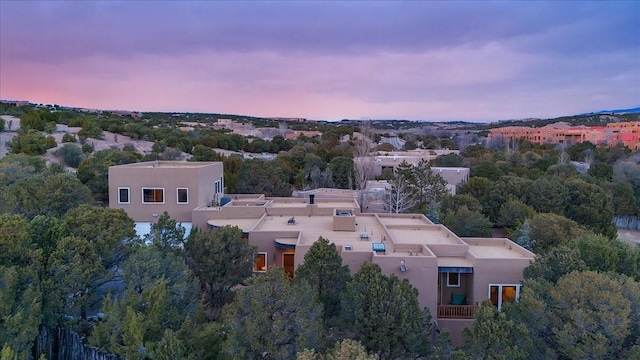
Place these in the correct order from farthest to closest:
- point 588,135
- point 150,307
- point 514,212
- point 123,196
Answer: point 588,135, point 514,212, point 123,196, point 150,307

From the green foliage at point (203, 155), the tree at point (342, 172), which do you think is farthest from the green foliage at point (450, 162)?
the green foliage at point (203, 155)

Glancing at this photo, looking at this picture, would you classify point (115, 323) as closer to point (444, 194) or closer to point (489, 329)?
point (489, 329)

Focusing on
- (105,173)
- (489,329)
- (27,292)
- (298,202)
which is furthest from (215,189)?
(489,329)

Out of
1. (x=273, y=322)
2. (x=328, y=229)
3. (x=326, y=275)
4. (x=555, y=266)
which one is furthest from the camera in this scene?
(x=328, y=229)

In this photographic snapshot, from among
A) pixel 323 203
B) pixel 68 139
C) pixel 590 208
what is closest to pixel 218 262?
pixel 323 203

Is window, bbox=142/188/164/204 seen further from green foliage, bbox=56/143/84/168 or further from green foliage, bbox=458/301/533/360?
green foliage, bbox=56/143/84/168

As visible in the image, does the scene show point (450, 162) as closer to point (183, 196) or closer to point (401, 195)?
point (401, 195)
